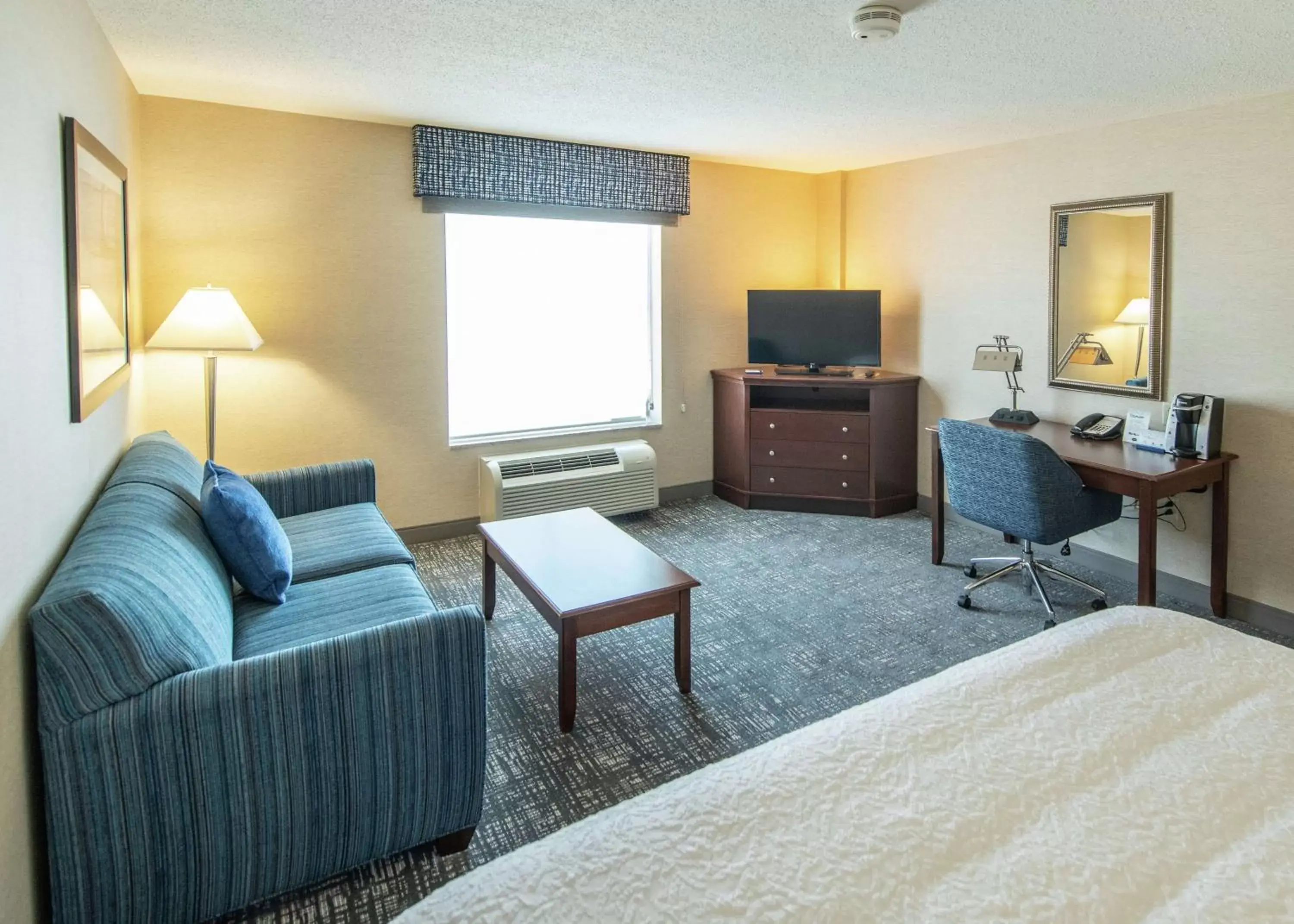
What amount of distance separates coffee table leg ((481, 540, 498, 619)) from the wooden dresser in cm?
216

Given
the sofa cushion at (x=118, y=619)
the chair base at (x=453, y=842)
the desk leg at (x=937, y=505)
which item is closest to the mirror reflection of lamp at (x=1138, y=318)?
the desk leg at (x=937, y=505)

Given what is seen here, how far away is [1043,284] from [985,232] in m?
0.47

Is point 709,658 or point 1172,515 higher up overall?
point 1172,515

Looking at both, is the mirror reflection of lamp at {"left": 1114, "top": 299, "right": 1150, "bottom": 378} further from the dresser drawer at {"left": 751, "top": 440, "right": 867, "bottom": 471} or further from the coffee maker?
the dresser drawer at {"left": 751, "top": 440, "right": 867, "bottom": 471}

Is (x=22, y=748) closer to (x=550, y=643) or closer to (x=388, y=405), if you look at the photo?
(x=550, y=643)

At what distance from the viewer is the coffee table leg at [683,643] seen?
2617 mm

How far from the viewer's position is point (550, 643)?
3.08m

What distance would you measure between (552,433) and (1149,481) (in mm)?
3066

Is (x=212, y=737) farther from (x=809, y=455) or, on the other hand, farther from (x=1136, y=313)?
(x=1136, y=313)

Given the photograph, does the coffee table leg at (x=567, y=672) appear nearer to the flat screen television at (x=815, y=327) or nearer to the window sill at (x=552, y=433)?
the window sill at (x=552, y=433)

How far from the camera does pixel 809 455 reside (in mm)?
4836

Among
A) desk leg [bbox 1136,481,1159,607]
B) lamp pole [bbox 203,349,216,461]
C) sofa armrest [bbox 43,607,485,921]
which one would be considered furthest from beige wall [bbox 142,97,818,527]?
desk leg [bbox 1136,481,1159,607]

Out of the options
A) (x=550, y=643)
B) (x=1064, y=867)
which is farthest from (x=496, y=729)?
(x=1064, y=867)

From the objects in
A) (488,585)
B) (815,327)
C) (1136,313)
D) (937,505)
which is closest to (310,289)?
(488,585)
